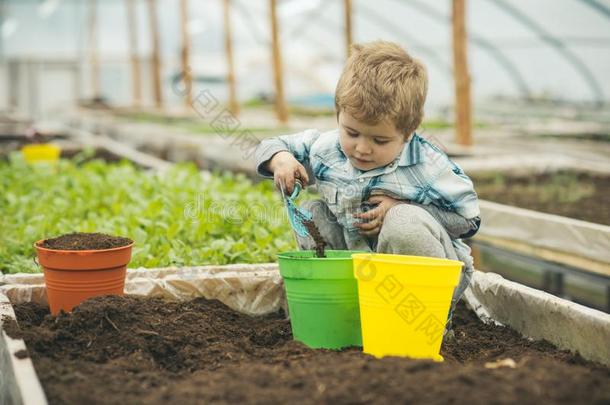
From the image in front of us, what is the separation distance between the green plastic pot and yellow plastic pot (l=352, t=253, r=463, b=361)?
0.09 metres

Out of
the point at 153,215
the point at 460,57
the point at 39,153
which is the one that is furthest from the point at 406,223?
the point at 39,153

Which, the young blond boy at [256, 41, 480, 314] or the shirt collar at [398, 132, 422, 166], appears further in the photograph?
the shirt collar at [398, 132, 422, 166]

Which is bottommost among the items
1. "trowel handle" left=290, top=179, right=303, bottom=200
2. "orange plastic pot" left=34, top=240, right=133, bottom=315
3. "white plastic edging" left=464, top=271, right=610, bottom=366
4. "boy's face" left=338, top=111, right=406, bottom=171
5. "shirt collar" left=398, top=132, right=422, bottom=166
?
"white plastic edging" left=464, top=271, right=610, bottom=366

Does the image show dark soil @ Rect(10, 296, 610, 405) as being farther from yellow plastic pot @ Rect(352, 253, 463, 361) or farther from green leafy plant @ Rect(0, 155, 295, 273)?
green leafy plant @ Rect(0, 155, 295, 273)

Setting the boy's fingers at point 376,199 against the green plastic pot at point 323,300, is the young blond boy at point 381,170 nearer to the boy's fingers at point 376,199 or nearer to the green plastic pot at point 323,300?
the boy's fingers at point 376,199

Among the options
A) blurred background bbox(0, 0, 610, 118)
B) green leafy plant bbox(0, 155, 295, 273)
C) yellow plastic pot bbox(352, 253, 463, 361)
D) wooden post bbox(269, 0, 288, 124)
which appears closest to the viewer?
yellow plastic pot bbox(352, 253, 463, 361)

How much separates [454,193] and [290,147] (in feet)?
1.86

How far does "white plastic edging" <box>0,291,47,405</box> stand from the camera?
1570mm

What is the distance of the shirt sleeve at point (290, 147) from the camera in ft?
7.97

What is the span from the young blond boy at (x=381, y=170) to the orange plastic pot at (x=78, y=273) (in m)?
0.55

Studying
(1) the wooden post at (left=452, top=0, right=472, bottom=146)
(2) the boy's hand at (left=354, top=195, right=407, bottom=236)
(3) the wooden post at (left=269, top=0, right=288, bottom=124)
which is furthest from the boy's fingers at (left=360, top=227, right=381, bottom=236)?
(3) the wooden post at (left=269, top=0, right=288, bottom=124)

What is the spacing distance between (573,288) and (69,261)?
6099mm

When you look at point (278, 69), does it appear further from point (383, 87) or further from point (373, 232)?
point (383, 87)

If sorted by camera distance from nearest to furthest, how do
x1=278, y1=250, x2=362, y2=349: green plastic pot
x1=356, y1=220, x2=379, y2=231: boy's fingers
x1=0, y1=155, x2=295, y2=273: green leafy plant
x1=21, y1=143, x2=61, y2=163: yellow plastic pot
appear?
x1=278, y1=250, x2=362, y2=349: green plastic pot → x1=356, y1=220, x2=379, y2=231: boy's fingers → x1=0, y1=155, x2=295, y2=273: green leafy plant → x1=21, y1=143, x2=61, y2=163: yellow plastic pot
